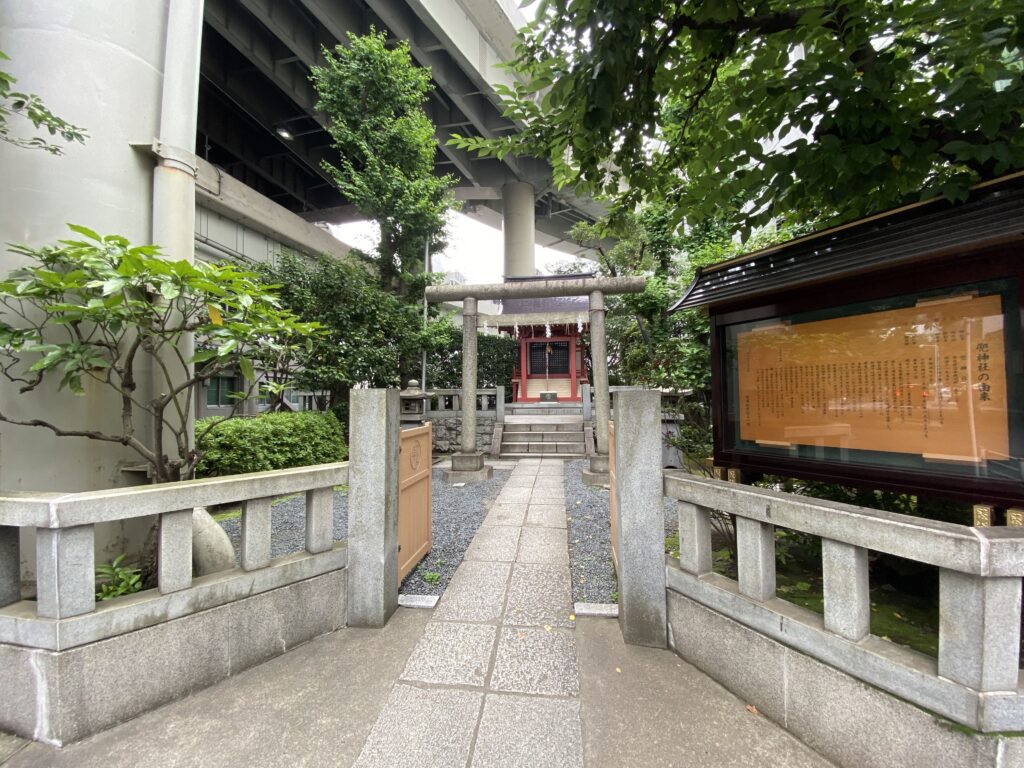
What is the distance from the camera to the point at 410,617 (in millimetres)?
2820

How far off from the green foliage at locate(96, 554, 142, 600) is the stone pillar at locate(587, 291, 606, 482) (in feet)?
19.7

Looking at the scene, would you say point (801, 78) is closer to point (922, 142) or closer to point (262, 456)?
point (922, 142)

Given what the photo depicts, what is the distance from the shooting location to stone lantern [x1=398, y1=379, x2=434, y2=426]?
393 inches

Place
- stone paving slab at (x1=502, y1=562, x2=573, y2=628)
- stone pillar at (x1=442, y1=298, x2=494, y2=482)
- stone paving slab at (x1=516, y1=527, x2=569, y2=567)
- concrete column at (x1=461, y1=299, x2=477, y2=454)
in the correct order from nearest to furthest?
1. stone paving slab at (x1=502, y1=562, x2=573, y2=628)
2. stone paving slab at (x1=516, y1=527, x2=569, y2=567)
3. stone pillar at (x1=442, y1=298, x2=494, y2=482)
4. concrete column at (x1=461, y1=299, x2=477, y2=454)

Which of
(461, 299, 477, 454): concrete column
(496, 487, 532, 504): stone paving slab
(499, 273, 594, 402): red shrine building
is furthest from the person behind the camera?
(499, 273, 594, 402): red shrine building

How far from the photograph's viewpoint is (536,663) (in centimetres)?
233

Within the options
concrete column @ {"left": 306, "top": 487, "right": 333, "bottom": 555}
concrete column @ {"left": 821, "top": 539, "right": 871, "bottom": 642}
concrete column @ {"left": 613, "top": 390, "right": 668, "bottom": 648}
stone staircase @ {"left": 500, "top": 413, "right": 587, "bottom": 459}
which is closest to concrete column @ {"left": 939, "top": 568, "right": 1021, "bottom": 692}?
concrete column @ {"left": 821, "top": 539, "right": 871, "bottom": 642}

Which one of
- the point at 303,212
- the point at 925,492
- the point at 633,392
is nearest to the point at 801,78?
the point at 633,392

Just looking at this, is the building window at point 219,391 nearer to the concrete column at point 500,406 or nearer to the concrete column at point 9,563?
the concrete column at point 500,406

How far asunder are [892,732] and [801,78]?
10.8 ft

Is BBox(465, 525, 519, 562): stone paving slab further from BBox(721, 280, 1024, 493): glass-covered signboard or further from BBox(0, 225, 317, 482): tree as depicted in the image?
BBox(0, 225, 317, 482): tree

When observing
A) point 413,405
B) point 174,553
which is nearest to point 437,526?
point 174,553

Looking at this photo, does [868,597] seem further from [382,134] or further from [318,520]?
→ [382,134]

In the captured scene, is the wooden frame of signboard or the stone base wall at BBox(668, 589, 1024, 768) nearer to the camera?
the stone base wall at BBox(668, 589, 1024, 768)
